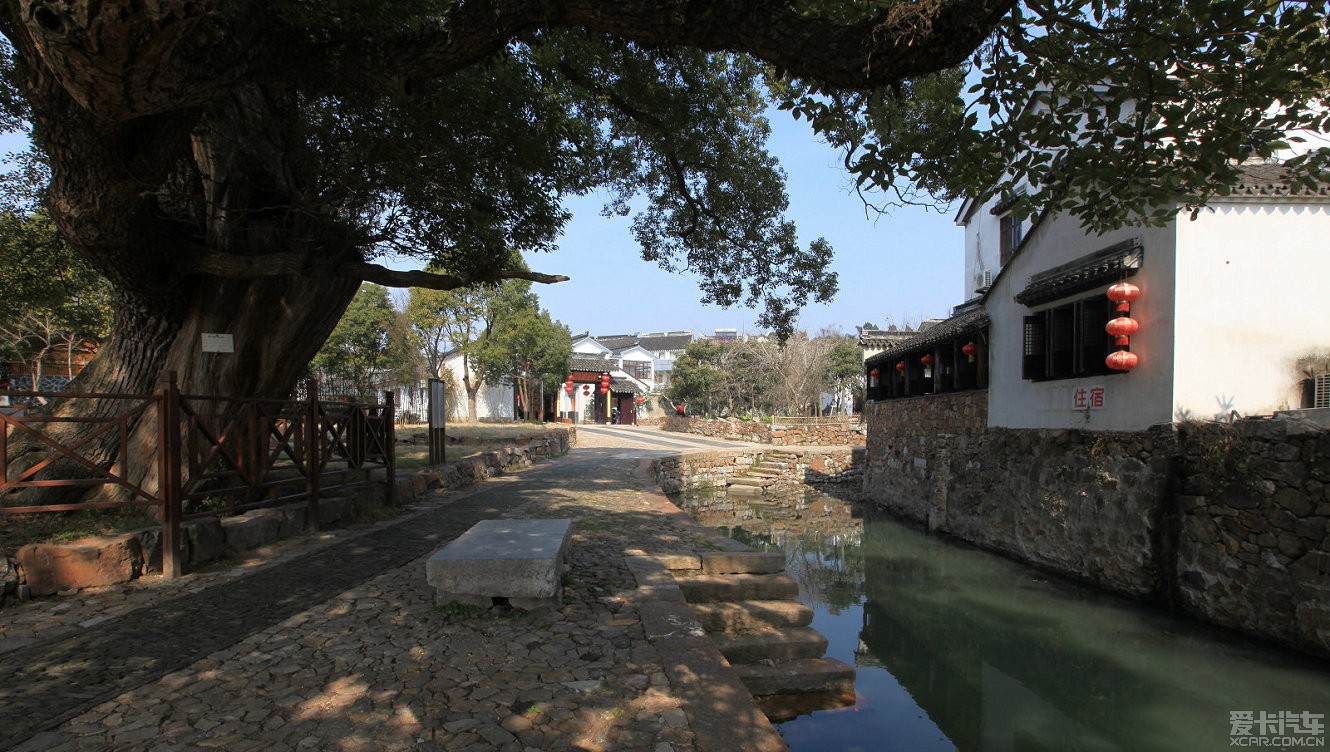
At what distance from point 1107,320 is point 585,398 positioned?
35.5 metres

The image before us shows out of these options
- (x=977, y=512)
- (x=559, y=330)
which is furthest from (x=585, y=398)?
(x=977, y=512)

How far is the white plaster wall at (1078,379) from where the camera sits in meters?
7.61

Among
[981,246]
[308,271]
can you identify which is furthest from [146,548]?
[981,246]

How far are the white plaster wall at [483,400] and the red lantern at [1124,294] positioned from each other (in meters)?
29.1

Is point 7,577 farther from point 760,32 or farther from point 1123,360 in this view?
point 1123,360

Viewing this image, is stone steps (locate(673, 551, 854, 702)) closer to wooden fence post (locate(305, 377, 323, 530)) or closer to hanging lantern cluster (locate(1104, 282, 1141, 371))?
wooden fence post (locate(305, 377, 323, 530))

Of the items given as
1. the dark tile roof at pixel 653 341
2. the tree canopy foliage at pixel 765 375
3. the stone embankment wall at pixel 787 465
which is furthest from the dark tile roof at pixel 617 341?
the stone embankment wall at pixel 787 465

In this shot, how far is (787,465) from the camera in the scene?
2255 cm

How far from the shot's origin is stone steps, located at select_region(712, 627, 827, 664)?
5078 mm

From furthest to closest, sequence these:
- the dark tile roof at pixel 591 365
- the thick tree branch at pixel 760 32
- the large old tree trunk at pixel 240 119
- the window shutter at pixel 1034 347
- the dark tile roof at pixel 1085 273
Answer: the dark tile roof at pixel 591 365 < the window shutter at pixel 1034 347 < the dark tile roof at pixel 1085 273 < the thick tree branch at pixel 760 32 < the large old tree trunk at pixel 240 119

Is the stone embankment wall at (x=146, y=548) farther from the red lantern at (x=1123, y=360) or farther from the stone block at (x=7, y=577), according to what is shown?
the red lantern at (x=1123, y=360)

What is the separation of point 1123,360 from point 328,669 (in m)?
8.66

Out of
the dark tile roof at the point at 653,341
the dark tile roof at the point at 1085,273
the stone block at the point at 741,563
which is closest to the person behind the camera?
the stone block at the point at 741,563

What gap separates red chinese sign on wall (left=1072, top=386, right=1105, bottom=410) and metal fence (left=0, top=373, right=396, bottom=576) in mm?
9515
